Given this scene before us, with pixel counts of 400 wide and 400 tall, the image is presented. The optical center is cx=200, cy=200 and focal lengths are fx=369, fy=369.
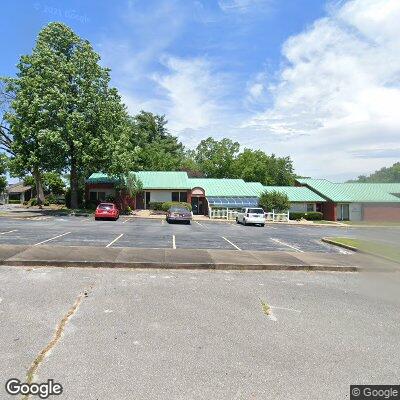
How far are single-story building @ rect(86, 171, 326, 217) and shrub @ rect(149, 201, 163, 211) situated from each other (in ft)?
0.79

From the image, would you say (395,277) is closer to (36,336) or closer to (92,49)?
(36,336)

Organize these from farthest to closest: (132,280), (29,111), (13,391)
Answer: (29,111), (132,280), (13,391)

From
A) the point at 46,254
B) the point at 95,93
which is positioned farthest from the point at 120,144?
the point at 46,254

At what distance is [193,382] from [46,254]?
8.40m

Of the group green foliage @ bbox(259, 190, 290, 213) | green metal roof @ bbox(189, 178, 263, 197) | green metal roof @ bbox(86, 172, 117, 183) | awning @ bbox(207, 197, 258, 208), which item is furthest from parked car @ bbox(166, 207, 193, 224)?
green metal roof @ bbox(86, 172, 117, 183)

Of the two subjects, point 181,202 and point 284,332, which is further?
point 181,202

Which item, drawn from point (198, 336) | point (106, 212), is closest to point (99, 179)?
point (106, 212)

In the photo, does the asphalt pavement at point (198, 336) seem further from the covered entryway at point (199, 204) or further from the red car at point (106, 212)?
the covered entryway at point (199, 204)

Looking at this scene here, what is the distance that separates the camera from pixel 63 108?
3619 centimetres

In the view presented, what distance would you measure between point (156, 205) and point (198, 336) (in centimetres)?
3916

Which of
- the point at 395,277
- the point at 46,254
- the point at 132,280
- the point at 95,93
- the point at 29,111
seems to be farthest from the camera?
the point at 95,93

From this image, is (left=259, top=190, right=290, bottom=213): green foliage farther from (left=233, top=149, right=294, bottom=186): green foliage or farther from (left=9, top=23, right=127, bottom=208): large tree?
(left=233, top=149, right=294, bottom=186): green foliage

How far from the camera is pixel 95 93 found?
3850 centimetres

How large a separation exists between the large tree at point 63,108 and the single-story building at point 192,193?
617 centimetres
